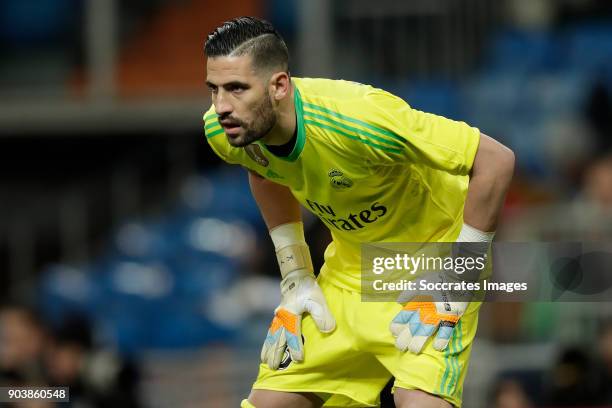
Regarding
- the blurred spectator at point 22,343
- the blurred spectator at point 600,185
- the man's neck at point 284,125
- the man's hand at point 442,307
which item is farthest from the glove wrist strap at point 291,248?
the blurred spectator at point 600,185

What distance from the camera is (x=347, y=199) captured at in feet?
15.9

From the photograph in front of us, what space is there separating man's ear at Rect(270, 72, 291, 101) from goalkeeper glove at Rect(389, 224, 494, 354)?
2.50ft

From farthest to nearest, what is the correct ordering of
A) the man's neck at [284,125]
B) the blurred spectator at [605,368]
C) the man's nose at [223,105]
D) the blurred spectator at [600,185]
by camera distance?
the blurred spectator at [600,185], the blurred spectator at [605,368], the man's neck at [284,125], the man's nose at [223,105]

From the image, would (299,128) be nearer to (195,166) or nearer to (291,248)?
(291,248)

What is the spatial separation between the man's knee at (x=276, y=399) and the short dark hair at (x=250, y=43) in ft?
3.86

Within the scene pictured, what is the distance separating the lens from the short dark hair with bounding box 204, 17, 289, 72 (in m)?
4.56

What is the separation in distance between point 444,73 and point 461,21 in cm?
48

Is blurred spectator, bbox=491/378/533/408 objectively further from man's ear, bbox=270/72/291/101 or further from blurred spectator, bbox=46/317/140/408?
man's ear, bbox=270/72/291/101

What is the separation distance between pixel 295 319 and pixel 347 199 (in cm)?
50

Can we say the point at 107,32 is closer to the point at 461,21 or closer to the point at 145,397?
the point at 461,21

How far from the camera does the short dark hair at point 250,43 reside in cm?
456

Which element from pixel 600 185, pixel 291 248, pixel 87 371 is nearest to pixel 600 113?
pixel 600 185

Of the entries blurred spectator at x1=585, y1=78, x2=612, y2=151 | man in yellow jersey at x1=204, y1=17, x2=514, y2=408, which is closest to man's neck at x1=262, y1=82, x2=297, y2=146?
man in yellow jersey at x1=204, y1=17, x2=514, y2=408

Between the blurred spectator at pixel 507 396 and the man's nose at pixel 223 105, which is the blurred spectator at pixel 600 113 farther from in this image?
the man's nose at pixel 223 105
